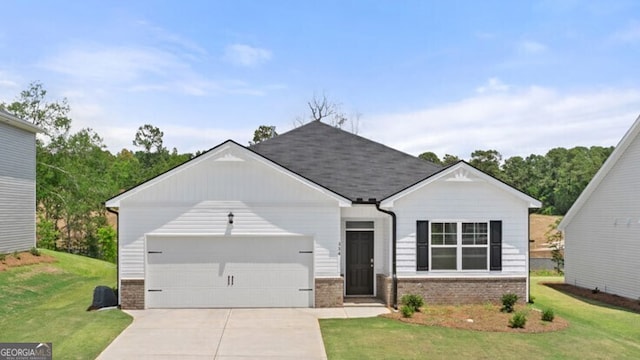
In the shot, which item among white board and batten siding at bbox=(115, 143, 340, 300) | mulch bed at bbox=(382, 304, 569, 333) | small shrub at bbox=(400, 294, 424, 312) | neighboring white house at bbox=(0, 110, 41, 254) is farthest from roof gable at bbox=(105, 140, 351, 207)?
neighboring white house at bbox=(0, 110, 41, 254)

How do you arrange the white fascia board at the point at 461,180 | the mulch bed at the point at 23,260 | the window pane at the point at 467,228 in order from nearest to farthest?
1. the white fascia board at the point at 461,180
2. the window pane at the point at 467,228
3. the mulch bed at the point at 23,260

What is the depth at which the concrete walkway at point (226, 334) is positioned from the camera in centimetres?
1052

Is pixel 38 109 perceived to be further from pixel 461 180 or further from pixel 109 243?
pixel 461 180

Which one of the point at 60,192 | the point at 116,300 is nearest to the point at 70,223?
the point at 60,192

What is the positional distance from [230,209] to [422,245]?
18.3 ft

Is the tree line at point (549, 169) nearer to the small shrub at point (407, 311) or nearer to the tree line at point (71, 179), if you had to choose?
the tree line at point (71, 179)

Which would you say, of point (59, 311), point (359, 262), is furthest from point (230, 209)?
point (59, 311)

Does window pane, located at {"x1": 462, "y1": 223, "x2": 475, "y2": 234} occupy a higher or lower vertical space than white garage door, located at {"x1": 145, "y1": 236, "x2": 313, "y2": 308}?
higher

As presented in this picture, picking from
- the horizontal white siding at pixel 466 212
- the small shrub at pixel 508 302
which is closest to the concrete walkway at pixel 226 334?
the horizontal white siding at pixel 466 212

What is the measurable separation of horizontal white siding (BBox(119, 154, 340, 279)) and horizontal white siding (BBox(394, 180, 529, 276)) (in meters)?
1.97

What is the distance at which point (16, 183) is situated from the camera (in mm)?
24156

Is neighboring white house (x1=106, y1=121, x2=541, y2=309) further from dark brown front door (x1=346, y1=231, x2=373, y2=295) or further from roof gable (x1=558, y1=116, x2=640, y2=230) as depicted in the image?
roof gable (x1=558, y1=116, x2=640, y2=230)

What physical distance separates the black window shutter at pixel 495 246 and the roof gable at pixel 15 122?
64.3ft

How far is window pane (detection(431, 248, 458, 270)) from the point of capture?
15.4 m
